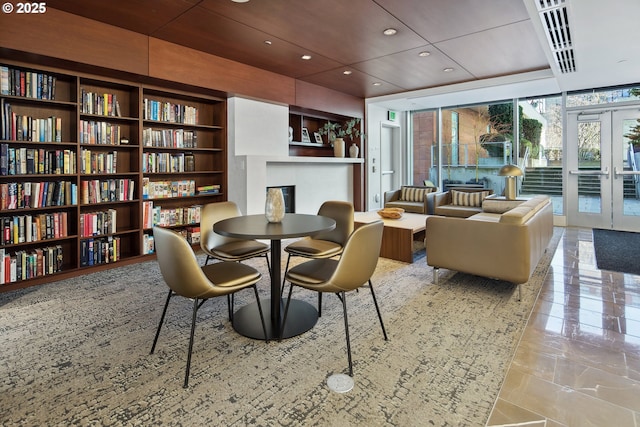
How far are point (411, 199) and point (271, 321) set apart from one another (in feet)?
16.3

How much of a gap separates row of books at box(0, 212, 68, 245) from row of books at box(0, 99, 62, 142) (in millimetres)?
770

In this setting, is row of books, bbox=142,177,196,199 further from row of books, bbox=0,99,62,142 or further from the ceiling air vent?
the ceiling air vent

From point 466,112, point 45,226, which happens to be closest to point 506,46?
point 466,112

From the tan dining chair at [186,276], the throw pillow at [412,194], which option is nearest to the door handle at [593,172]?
the throw pillow at [412,194]

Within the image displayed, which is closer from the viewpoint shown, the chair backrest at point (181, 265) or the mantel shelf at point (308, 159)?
the chair backrest at point (181, 265)

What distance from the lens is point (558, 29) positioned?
143 inches

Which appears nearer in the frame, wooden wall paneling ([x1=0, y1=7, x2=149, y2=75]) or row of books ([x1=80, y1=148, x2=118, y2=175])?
wooden wall paneling ([x1=0, y1=7, x2=149, y2=75])

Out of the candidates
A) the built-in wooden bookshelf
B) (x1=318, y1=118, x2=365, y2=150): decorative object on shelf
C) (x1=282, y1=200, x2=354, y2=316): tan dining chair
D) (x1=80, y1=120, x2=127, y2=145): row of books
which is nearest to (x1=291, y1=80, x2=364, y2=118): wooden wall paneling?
(x1=318, y1=118, x2=365, y2=150): decorative object on shelf

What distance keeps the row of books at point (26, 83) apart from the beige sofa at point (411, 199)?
5309mm

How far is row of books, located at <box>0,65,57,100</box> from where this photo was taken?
3307mm

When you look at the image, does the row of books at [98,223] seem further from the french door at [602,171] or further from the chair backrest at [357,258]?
the french door at [602,171]

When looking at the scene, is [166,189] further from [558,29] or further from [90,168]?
[558,29]

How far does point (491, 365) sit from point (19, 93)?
458 centimetres

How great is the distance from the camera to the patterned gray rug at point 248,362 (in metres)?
1.69
